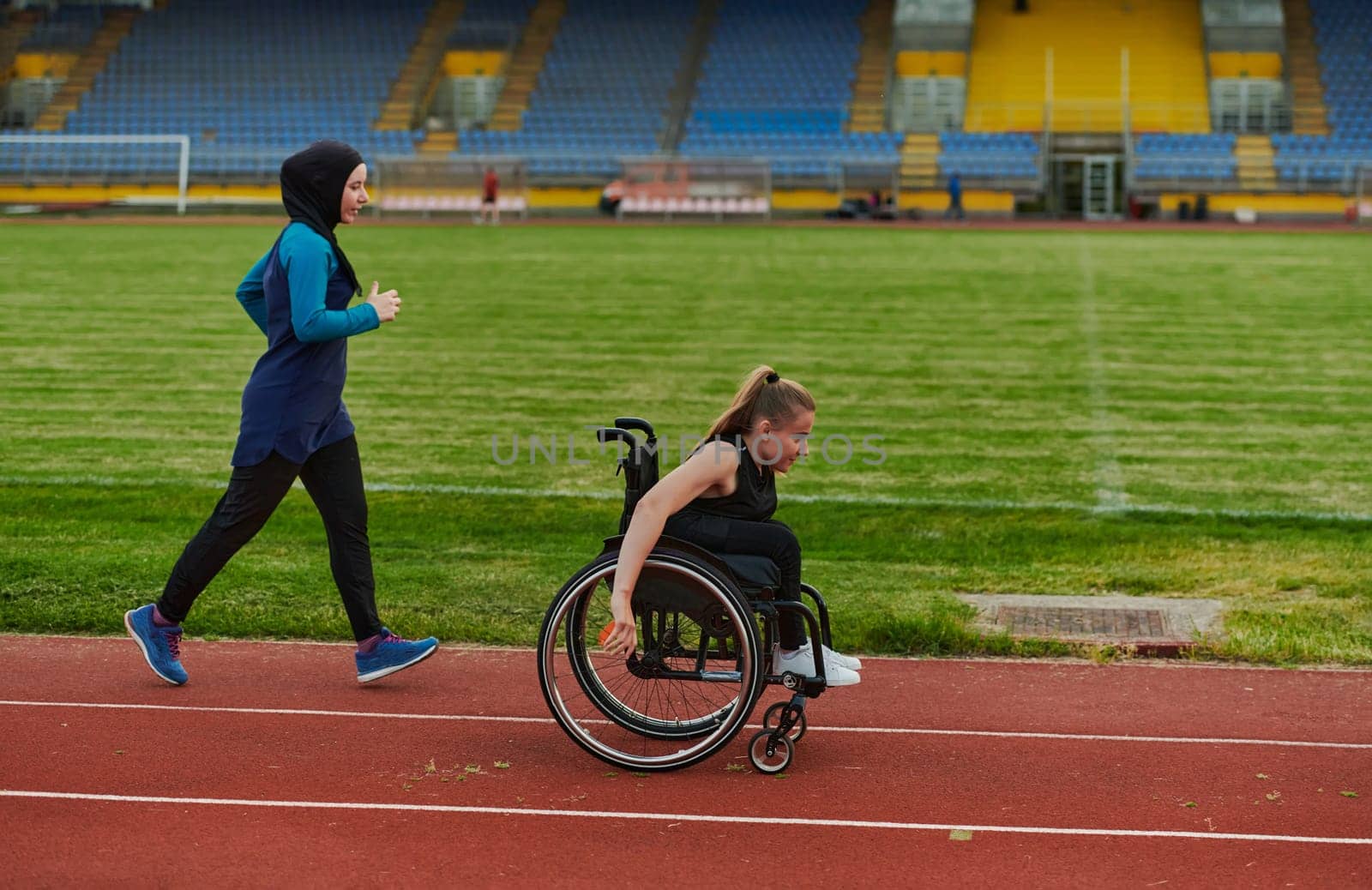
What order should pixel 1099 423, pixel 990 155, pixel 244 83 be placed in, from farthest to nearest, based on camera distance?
pixel 244 83
pixel 990 155
pixel 1099 423

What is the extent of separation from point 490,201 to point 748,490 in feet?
118

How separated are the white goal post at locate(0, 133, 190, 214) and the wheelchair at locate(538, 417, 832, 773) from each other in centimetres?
4041

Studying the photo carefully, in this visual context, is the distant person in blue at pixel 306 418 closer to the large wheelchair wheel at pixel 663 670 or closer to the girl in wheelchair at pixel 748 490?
the large wheelchair wheel at pixel 663 670

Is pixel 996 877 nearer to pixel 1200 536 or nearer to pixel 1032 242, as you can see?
pixel 1200 536

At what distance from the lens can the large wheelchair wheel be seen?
538 cm

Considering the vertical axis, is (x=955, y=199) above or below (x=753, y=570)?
above

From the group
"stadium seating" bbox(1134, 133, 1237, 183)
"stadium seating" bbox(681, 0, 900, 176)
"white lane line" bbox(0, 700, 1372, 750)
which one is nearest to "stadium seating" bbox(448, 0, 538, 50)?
"stadium seating" bbox(681, 0, 900, 176)

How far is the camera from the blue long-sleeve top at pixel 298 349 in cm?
594

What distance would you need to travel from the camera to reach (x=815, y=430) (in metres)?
12.9

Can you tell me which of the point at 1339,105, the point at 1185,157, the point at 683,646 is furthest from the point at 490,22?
the point at 683,646

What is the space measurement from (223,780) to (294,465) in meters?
1.28

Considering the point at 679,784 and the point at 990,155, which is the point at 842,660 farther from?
the point at 990,155

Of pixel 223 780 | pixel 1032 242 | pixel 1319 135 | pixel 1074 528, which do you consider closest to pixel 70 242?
pixel 1032 242

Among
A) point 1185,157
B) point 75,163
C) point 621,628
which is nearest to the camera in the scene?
point 621,628
